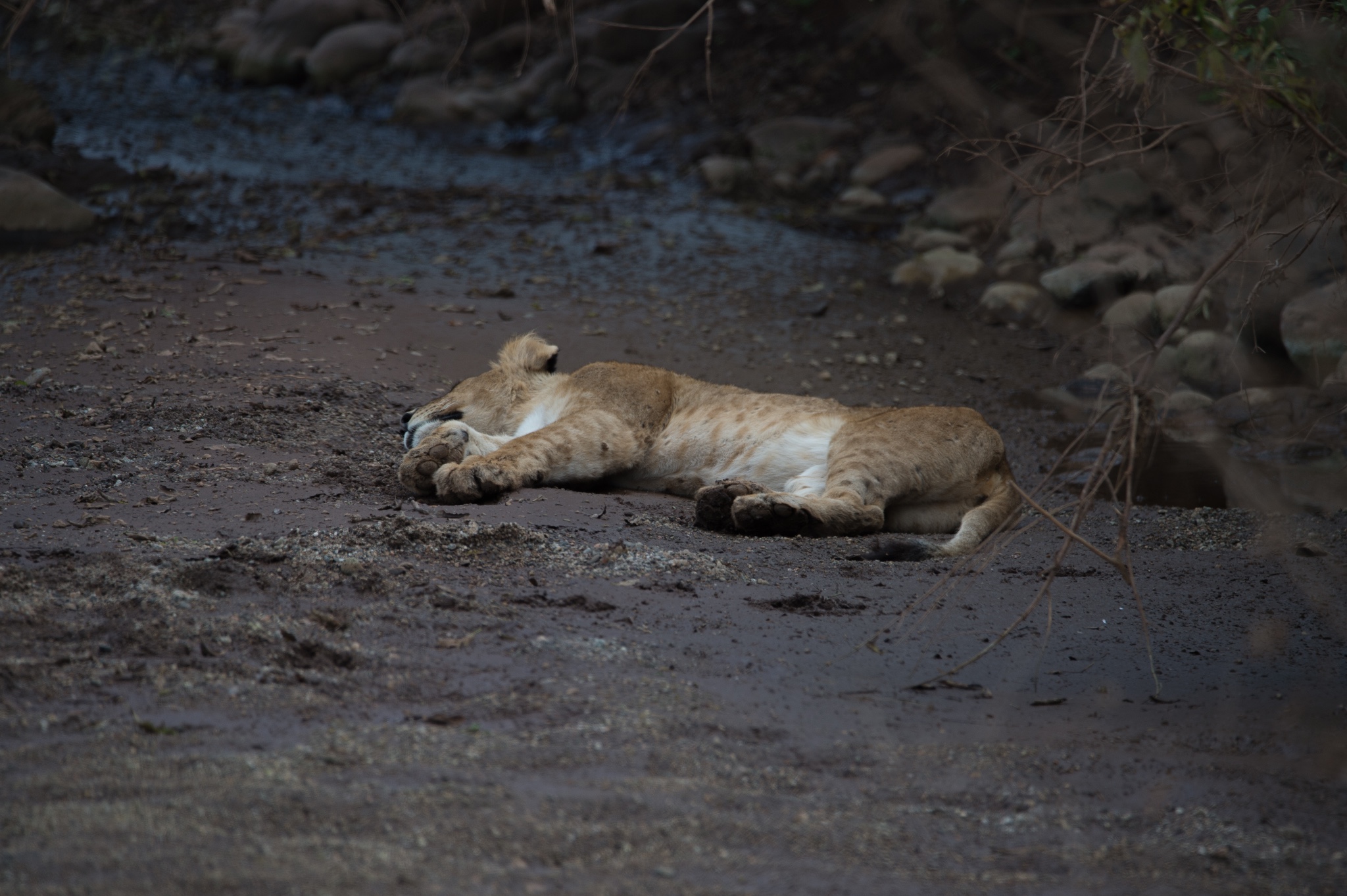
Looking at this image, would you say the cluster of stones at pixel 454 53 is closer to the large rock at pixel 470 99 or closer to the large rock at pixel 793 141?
the large rock at pixel 470 99

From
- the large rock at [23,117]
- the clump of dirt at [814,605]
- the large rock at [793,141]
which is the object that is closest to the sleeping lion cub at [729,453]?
the clump of dirt at [814,605]

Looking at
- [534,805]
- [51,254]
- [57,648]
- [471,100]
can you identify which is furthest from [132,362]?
[471,100]

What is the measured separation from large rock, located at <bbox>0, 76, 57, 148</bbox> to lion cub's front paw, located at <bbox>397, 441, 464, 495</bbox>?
29.9 ft

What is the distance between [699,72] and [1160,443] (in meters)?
10.3

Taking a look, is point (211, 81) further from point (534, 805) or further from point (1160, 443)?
point (534, 805)

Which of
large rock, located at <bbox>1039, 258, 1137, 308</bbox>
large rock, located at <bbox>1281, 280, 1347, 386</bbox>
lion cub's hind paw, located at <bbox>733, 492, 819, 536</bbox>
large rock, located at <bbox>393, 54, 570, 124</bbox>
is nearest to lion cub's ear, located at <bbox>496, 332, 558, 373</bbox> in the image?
lion cub's hind paw, located at <bbox>733, 492, 819, 536</bbox>

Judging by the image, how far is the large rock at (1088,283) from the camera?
33.0ft

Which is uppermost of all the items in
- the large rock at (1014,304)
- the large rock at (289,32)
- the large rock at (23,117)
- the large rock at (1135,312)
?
the large rock at (289,32)

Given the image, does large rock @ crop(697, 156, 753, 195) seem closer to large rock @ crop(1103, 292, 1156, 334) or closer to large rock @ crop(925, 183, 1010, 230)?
large rock @ crop(925, 183, 1010, 230)

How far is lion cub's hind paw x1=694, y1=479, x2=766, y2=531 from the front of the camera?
4.92 m

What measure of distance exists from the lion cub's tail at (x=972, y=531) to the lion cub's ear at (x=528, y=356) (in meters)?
2.46

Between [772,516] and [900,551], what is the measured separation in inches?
22.4

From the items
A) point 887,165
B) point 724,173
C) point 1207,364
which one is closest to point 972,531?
point 1207,364

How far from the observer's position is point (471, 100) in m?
15.8
